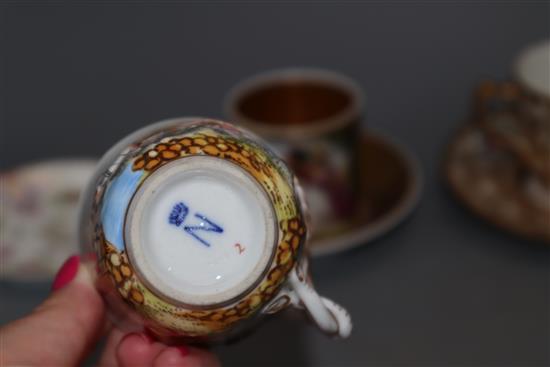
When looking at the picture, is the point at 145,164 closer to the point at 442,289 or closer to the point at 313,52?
the point at 442,289

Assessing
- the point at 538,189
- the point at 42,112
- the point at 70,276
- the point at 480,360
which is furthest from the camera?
the point at 42,112

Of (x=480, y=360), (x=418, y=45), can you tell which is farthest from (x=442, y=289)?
(x=418, y=45)

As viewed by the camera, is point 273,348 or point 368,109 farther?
point 368,109

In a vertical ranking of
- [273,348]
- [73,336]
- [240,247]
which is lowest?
[273,348]

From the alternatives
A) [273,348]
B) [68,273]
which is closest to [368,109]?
[273,348]

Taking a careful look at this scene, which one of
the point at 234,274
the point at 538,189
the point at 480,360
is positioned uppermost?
the point at 234,274

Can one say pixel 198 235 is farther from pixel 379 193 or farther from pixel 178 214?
pixel 379 193

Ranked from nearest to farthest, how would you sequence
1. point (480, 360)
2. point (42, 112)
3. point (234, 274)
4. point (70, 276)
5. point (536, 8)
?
point (234, 274) < point (70, 276) < point (480, 360) < point (42, 112) < point (536, 8)
